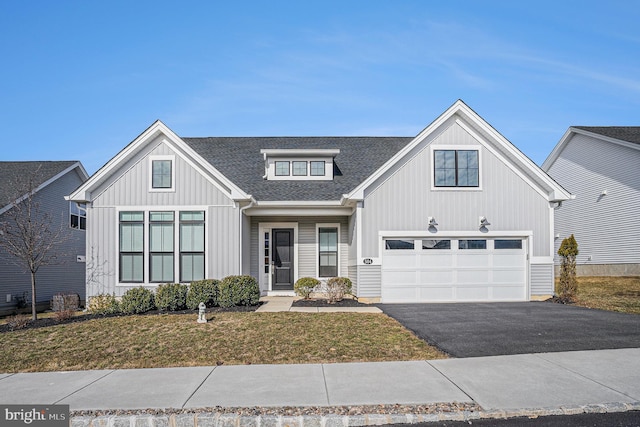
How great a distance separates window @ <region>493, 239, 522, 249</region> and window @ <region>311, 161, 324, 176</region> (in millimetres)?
6595

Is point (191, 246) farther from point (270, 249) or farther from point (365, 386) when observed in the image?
point (365, 386)

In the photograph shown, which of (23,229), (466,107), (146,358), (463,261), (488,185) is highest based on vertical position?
(466,107)

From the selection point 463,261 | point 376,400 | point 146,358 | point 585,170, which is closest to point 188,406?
point 376,400

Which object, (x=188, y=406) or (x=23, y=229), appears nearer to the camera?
(x=188, y=406)

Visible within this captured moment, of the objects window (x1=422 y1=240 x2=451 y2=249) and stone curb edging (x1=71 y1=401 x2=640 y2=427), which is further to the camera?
window (x1=422 y1=240 x2=451 y2=249)

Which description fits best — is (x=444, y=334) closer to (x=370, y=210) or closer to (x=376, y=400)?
(x=376, y=400)

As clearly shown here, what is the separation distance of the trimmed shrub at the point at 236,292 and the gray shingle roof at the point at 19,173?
8.63 metres

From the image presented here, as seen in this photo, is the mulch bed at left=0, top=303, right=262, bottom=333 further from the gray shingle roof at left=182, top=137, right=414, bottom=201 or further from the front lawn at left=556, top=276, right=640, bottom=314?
the front lawn at left=556, top=276, right=640, bottom=314

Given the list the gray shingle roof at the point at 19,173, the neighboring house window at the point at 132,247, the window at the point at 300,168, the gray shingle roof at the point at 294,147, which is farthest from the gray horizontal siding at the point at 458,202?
the gray shingle roof at the point at 19,173

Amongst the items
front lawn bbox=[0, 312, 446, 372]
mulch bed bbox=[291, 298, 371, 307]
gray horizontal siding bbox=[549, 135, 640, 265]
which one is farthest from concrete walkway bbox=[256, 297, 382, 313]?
gray horizontal siding bbox=[549, 135, 640, 265]

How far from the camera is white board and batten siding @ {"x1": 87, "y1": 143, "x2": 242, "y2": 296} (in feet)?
51.4

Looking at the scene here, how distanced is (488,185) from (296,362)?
1009cm

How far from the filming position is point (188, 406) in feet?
20.8

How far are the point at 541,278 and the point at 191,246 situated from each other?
11.0 metres
